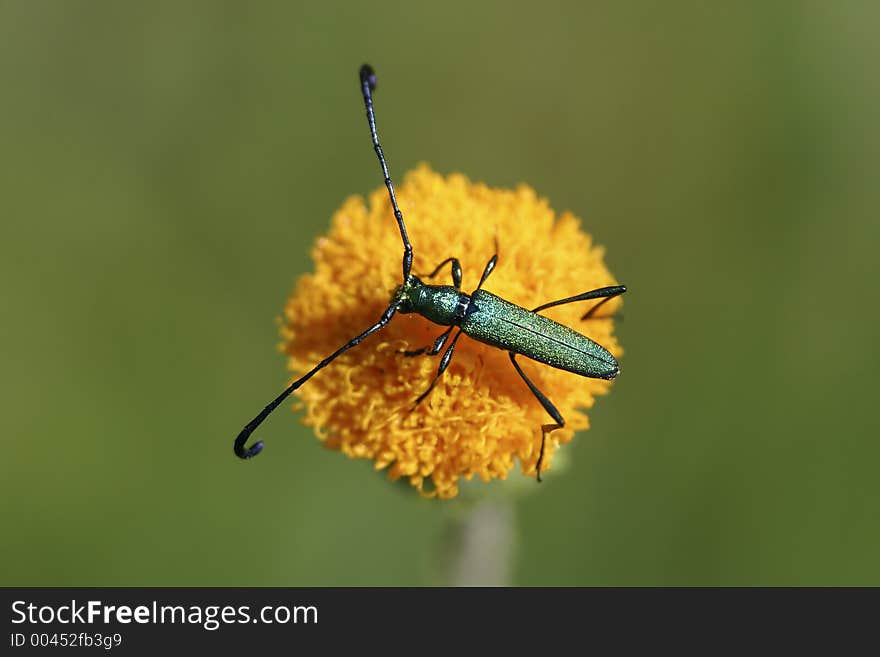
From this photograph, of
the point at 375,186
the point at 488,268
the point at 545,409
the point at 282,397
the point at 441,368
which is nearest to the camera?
the point at 282,397

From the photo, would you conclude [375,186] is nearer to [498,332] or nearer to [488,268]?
[488,268]

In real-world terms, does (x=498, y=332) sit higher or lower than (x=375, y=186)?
lower

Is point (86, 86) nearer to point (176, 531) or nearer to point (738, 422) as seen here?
point (176, 531)

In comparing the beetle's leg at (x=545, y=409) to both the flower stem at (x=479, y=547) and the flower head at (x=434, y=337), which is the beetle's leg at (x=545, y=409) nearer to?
the flower head at (x=434, y=337)

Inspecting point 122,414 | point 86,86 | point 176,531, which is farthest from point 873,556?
point 86,86

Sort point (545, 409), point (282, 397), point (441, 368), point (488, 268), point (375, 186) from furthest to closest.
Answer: point (375, 186)
point (488, 268)
point (545, 409)
point (441, 368)
point (282, 397)

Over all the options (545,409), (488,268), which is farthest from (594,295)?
(545,409)

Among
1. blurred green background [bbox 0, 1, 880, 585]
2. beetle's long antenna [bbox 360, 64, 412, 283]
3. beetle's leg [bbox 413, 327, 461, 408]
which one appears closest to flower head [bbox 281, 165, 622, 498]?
beetle's leg [bbox 413, 327, 461, 408]
